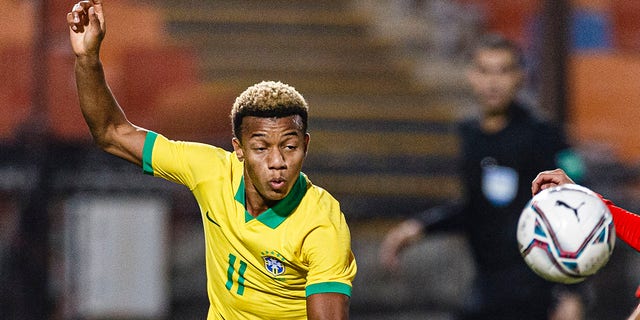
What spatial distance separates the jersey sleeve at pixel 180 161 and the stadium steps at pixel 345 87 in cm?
371

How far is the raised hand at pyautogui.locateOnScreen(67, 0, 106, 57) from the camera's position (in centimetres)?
376

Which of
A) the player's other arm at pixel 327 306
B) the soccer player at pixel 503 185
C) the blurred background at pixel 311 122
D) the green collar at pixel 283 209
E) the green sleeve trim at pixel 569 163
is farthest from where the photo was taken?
the blurred background at pixel 311 122

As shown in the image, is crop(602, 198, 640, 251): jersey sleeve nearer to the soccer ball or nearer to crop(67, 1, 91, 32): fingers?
the soccer ball

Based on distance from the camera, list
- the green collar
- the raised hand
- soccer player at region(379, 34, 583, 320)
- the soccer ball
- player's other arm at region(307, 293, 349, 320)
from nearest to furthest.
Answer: player's other arm at region(307, 293, 349, 320) → the soccer ball → the green collar → the raised hand → soccer player at region(379, 34, 583, 320)

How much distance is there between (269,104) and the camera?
137 inches

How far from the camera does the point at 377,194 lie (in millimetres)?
8094

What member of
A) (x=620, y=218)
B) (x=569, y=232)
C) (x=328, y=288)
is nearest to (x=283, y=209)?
(x=328, y=288)

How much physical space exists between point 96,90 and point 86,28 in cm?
20

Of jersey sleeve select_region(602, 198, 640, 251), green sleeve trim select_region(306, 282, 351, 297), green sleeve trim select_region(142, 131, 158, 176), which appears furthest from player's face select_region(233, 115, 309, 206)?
jersey sleeve select_region(602, 198, 640, 251)

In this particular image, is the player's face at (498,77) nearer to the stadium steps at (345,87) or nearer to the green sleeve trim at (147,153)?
the green sleeve trim at (147,153)

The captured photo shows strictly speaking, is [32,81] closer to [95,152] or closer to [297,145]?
[95,152]

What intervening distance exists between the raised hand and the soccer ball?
1.46 meters

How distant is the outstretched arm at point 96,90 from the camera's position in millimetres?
3766

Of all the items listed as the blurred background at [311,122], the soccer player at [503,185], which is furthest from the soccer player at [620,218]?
the blurred background at [311,122]
